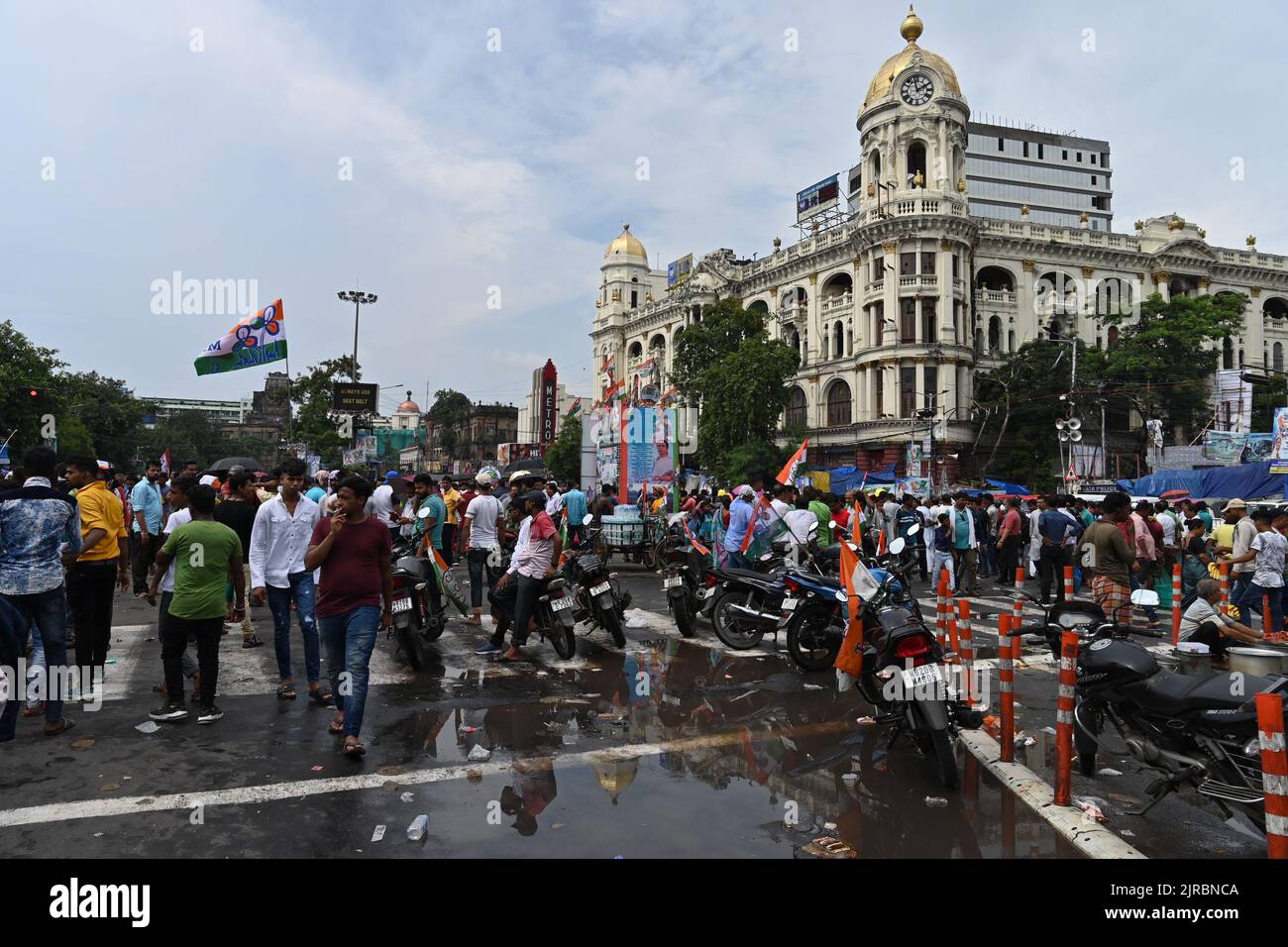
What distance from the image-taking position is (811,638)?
8.17m

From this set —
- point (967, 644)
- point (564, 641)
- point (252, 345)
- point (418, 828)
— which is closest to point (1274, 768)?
point (967, 644)

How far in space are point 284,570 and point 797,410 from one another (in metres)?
44.1

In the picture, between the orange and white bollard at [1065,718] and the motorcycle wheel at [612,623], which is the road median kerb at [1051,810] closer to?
the orange and white bollard at [1065,718]

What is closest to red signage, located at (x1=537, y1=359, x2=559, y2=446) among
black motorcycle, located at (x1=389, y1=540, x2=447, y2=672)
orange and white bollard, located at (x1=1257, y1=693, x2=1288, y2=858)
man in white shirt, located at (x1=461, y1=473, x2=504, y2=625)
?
man in white shirt, located at (x1=461, y1=473, x2=504, y2=625)

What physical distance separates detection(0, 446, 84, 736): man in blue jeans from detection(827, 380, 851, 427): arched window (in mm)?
42516

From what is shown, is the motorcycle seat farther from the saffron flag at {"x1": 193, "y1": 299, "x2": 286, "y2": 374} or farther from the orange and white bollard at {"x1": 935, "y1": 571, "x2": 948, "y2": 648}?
the saffron flag at {"x1": 193, "y1": 299, "x2": 286, "y2": 374}

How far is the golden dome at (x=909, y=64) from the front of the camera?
43.4 meters

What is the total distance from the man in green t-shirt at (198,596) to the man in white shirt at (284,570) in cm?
79

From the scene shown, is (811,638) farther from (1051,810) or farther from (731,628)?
(1051,810)

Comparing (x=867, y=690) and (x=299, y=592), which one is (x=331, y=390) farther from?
(x=867, y=690)

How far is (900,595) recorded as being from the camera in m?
6.54

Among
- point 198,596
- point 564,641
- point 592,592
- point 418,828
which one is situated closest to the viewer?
point 418,828

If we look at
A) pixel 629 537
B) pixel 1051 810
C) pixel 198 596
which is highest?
pixel 198 596
